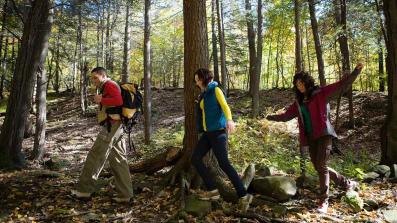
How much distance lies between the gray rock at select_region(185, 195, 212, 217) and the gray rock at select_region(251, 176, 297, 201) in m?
0.96

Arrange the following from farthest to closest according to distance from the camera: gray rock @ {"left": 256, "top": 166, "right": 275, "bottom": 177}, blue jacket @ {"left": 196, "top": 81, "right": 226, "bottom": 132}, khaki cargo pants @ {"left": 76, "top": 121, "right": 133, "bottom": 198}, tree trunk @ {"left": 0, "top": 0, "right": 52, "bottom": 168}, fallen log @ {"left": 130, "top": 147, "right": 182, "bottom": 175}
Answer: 1. tree trunk @ {"left": 0, "top": 0, "right": 52, "bottom": 168}
2. fallen log @ {"left": 130, "top": 147, "right": 182, "bottom": 175}
3. gray rock @ {"left": 256, "top": 166, "right": 275, "bottom": 177}
4. khaki cargo pants @ {"left": 76, "top": 121, "right": 133, "bottom": 198}
5. blue jacket @ {"left": 196, "top": 81, "right": 226, "bottom": 132}

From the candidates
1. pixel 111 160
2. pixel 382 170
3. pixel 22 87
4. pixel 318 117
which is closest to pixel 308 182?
pixel 318 117

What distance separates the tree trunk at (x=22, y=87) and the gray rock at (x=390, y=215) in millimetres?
7336

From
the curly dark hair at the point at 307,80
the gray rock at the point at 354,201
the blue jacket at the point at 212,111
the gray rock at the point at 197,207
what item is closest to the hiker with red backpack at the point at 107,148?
the gray rock at the point at 197,207

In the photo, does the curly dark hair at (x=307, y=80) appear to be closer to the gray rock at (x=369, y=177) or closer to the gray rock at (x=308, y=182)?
the gray rock at (x=308, y=182)

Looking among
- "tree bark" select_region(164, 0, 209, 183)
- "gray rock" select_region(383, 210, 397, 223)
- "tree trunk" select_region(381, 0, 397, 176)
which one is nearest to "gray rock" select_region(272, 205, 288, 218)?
"gray rock" select_region(383, 210, 397, 223)

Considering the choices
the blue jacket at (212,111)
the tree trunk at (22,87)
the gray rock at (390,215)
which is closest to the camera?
the gray rock at (390,215)

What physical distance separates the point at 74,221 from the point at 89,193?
81 centimetres

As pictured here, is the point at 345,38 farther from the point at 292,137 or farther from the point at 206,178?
the point at 206,178

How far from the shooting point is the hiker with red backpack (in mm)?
5359

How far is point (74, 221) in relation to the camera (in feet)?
16.3

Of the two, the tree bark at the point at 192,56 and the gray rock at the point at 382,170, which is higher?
the tree bark at the point at 192,56

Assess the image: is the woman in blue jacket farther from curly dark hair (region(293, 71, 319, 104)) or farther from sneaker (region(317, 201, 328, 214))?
curly dark hair (region(293, 71, 319, 104))

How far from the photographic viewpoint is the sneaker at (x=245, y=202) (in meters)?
5.15
